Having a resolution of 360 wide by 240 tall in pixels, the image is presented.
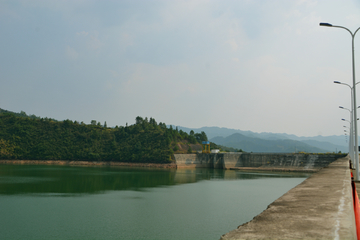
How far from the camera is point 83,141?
10469 centimetres

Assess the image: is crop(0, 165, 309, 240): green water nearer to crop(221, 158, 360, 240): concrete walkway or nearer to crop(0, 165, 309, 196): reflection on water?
crop(0, 165, 309, 196): reflection on water

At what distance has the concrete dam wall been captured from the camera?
69.6 m

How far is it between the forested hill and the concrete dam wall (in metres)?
7.51

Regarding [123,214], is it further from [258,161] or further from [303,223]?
[258,161]

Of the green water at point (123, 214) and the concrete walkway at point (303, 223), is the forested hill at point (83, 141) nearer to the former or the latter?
the green water at point (123, 214)

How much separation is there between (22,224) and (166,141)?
73.9 metres

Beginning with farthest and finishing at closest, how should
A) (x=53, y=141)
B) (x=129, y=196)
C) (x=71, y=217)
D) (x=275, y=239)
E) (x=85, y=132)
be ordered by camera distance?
Result: 1. (x=85, y=132)
2. (x=53, y=141)
3. (x=129, y=196)
4. (x=71, y=217)
5. (x=275, y=239)

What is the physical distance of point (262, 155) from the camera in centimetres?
7744

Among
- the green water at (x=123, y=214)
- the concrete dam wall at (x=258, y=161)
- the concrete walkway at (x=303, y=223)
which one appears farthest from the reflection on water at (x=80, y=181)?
the concrete walkway at (x=303, y=223)

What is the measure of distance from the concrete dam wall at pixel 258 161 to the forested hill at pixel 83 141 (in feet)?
24.6

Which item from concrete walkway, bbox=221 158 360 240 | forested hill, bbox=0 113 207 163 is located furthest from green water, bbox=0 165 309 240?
forested hill, bbox=0 113 207 163

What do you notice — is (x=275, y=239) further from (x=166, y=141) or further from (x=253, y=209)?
(x=166, y=141)

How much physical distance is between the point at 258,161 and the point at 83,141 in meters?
62.6

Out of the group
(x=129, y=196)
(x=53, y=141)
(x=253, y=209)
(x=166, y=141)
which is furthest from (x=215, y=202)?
(x=53, y=141)
